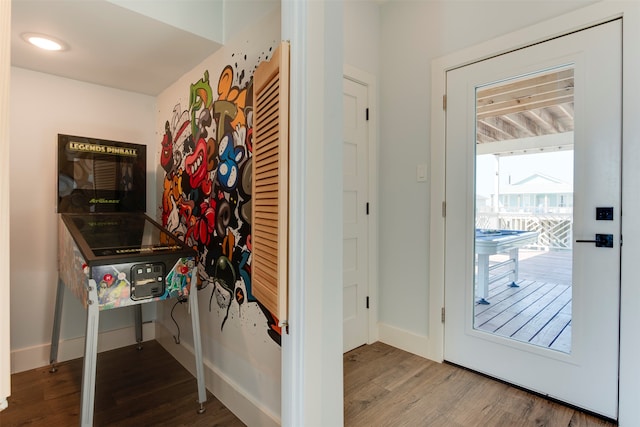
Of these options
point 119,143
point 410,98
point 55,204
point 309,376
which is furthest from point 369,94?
point 55,204

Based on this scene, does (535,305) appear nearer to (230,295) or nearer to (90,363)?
(230,295)

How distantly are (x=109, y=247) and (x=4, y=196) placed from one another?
3.73 feet

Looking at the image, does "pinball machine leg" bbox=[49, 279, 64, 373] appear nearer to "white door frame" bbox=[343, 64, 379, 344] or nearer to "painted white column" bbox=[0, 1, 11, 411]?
"painted white column" bbox=[0, 1, 11, 411]

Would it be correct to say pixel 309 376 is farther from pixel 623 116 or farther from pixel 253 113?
pixel 623 116

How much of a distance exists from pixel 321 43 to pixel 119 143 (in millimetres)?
1928

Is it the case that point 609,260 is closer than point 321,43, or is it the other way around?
point 321,43

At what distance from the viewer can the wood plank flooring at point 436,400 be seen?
1719mm

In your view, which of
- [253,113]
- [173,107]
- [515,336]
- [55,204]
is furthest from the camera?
[173,107]

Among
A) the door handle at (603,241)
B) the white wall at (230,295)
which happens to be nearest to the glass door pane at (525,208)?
the door handle at (603,241)

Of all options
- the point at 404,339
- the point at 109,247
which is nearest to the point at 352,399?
the point at 404,339

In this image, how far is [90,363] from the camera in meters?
1.46

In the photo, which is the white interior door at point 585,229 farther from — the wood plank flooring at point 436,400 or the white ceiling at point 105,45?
the white ceiling at point 105,45

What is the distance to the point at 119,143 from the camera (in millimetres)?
2439

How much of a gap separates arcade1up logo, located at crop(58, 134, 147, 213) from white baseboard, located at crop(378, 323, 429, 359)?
7.18 ft
